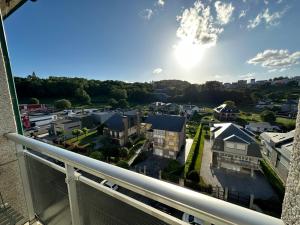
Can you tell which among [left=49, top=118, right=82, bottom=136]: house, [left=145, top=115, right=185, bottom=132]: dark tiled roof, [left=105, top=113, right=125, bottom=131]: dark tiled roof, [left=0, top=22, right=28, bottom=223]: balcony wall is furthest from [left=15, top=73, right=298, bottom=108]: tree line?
[left=0, top=22, right=28, bottom=223]: balcony wall

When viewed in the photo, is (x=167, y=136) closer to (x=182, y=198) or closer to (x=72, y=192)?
(x=72, y=192)

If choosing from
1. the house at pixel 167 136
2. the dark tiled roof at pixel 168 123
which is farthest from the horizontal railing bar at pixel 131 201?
the dark tiled roof at pixel 168 123

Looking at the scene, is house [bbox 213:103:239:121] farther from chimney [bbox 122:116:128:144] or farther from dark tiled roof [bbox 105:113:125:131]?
dark tiled roof [bbox 105:113:125:131]

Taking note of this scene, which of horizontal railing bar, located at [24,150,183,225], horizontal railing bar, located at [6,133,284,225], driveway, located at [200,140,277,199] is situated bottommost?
driveway, located at [200,140,277,199]

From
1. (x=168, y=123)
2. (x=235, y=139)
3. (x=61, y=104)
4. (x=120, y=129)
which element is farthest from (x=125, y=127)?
(x=61, y=104)

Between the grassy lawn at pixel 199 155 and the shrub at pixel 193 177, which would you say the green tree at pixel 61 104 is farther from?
the shrub at pixel 193 177
